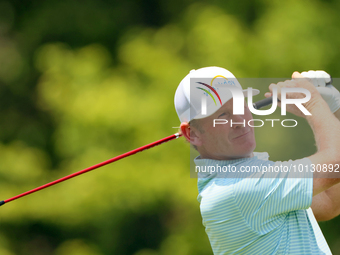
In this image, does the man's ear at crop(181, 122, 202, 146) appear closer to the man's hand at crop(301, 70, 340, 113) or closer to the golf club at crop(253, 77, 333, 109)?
the golf club at crop(253, 77, 333, 109)

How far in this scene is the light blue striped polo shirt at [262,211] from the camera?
92 cm

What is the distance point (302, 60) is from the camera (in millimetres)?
3008

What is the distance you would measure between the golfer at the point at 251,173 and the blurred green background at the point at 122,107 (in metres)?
2.04

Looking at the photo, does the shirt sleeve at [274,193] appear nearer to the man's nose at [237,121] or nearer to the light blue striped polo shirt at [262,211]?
the light blue striped polo shirt at [262,211]

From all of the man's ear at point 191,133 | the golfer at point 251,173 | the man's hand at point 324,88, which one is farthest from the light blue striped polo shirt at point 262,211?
the man's hand at point 324,88

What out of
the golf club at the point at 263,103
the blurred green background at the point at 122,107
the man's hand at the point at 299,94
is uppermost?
the man's hand at the point at 299,94

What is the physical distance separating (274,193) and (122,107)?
2441 mm

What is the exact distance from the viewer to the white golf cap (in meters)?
1.01

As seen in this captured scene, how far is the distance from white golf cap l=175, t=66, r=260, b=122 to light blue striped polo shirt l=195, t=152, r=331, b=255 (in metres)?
0.15

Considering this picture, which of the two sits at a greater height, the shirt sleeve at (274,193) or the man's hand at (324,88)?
the man's hand at (324,88)

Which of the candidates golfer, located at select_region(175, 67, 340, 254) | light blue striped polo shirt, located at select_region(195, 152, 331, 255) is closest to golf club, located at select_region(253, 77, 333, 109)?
golfer, located at select_region(175, 67, 340, 254)

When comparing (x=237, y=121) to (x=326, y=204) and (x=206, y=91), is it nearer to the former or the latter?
(x=206, y=91)

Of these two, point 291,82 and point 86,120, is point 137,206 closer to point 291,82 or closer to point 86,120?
point 86,120

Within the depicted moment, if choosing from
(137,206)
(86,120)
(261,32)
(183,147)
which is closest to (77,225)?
(137,206)
